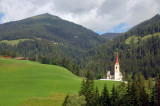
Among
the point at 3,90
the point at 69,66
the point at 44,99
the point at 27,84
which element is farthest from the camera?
the point at 69,66

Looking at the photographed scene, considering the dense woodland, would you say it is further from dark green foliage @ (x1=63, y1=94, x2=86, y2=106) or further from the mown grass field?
the mown grass field

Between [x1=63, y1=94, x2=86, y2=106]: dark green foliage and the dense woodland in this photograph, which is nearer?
the dense woodland

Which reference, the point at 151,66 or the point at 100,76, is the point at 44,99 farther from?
the point at 151,66

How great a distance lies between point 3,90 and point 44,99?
17.3 m

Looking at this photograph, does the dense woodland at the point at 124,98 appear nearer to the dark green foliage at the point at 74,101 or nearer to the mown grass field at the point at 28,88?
the dark green foliage at the point at 74,101

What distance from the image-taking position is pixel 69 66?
132m

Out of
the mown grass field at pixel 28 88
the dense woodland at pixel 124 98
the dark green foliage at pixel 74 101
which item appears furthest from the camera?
the mown grass field at pixel 28 88

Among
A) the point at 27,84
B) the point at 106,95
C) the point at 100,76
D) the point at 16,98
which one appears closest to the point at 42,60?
the point at 100,76

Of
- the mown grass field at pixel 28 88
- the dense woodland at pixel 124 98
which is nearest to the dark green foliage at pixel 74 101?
the dense woodland at pixel 124 98

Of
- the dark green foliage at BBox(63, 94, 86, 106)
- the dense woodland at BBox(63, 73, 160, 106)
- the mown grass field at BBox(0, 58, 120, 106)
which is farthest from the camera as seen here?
the mown grass field at BBox(0, 58, 120, 106)

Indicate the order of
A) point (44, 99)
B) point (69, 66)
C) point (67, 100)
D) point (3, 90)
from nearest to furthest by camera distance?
point (67, 100), point (44, 99), point (3, 90), point (69, 66)

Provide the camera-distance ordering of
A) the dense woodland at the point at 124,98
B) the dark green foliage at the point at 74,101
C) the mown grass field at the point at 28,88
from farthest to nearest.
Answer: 1. the mown grass field at the point at 28,88
2. the dark green foliage at the point at 74,101
3. the dense woodland at the point at 124,98

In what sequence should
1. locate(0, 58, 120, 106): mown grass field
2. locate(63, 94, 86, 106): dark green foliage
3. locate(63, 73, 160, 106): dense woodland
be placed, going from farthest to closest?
locate(0, 58, 120, 106): mown grass field, locate(63, 94, 86, 106): dark green foliage, locate(63, 73, 160, 106): dense woodland

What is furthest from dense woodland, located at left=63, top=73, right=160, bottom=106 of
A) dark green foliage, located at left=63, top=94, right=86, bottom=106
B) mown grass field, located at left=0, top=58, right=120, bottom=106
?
mown grass field, located at left=0, top=58, right=120, bottom=106
